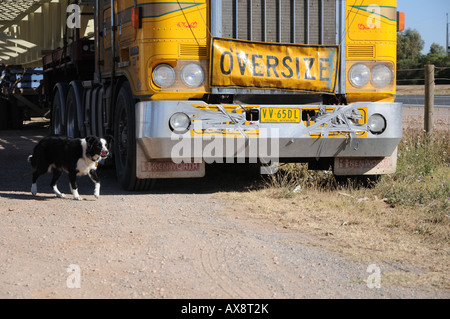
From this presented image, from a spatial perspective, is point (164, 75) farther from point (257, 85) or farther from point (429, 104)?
point (429, 104)

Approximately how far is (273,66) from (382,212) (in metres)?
2.06

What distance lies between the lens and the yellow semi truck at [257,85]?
8227 millimetres

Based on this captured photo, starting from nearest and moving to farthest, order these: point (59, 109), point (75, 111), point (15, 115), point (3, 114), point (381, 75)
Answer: point (381, 75), point (75, 111), point (59, 109), point (3, 114), point (15, 115)

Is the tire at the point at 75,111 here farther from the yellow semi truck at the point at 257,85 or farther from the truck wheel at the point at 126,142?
the yellow semi truck at the point at 257,85

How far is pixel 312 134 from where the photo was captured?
8.43 m

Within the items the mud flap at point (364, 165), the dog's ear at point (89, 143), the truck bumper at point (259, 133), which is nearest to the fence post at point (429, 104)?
the mud flap at point (364, 165)

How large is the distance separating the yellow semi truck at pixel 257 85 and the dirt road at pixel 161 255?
2.30 feet

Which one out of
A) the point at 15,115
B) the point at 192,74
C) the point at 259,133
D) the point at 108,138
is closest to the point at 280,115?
the point at 259,133

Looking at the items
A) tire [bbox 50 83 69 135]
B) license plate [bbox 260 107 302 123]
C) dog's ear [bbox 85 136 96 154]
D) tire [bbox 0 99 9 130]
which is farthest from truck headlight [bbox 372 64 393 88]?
tire [bbox 0 99 9 130]

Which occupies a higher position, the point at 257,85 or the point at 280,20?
the point at 280,20

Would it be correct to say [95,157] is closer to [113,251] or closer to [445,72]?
[113,251]

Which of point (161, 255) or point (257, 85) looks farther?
point (257, 85)

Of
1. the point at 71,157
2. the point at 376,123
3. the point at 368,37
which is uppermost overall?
the point at 368,37

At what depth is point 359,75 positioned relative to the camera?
8.66 meters
